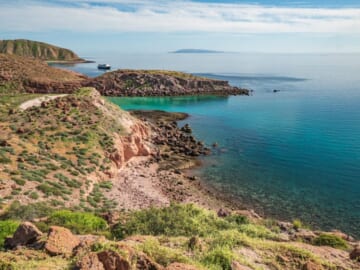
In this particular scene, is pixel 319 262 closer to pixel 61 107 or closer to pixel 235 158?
pixel 235 158

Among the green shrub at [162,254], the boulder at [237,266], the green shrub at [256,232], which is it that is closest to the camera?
the green shrub at [162,254]

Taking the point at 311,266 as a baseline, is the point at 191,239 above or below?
above

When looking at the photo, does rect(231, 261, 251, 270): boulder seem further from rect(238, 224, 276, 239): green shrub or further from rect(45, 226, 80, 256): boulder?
rect(238, 224, 276, 239): green shrub

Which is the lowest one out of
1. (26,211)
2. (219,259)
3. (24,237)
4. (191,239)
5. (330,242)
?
(26,211)

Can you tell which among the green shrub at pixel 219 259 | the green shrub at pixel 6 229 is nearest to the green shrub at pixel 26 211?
the green shrub at pixel 6 229

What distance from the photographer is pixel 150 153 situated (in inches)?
1858

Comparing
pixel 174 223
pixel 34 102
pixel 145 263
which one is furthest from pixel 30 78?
pixel 145 263

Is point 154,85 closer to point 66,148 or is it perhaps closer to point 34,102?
point 34,102

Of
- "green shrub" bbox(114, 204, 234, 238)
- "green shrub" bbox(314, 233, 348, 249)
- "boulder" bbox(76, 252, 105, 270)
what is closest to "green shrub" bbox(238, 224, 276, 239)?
"green shrub" bbox(114, 204, 234, 238)

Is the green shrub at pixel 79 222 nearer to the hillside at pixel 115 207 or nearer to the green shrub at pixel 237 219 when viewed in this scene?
the hillside at pixel 115 207

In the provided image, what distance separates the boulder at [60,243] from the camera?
11069 millimetres

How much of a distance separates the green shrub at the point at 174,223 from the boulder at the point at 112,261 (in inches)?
282

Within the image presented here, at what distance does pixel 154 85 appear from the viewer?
117062mm

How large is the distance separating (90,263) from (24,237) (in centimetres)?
549
